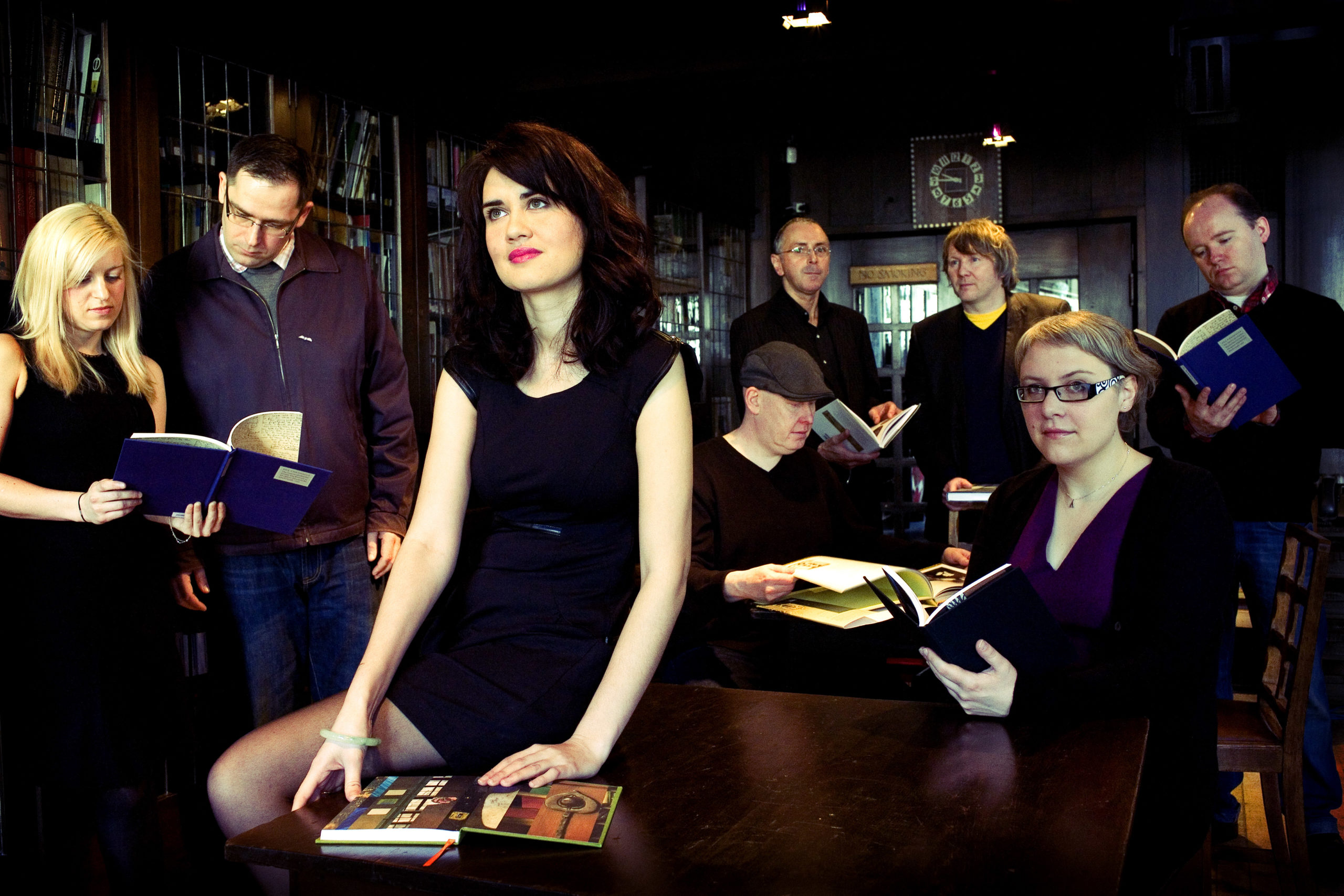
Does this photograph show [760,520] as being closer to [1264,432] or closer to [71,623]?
[1264,432]

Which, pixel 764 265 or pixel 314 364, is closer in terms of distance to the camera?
pixel 314 364

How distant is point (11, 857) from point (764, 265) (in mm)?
4904

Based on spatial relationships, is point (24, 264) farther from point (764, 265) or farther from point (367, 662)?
point (764, 265)

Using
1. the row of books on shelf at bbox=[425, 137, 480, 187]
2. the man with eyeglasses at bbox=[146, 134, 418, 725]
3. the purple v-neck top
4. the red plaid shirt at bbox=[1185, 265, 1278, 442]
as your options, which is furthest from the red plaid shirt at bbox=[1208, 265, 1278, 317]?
the row of books on shelf at bbox=[425, 137, 480, 187]

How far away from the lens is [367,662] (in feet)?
4.71

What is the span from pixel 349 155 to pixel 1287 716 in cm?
333

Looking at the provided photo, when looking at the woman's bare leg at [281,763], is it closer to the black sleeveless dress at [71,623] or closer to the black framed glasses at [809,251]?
the black sleeveless dress at [71,623]

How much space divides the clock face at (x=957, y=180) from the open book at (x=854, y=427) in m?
3.15

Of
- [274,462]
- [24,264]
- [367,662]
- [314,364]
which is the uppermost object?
[24,264]

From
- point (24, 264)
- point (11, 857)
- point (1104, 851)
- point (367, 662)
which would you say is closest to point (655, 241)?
point (24, 264)

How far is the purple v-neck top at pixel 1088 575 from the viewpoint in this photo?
1.80 meters

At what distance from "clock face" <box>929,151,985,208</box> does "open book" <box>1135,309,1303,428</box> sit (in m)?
3.61

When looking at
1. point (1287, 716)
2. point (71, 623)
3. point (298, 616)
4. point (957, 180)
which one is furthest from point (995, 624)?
point (957, 180)

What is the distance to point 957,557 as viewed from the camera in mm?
2811
